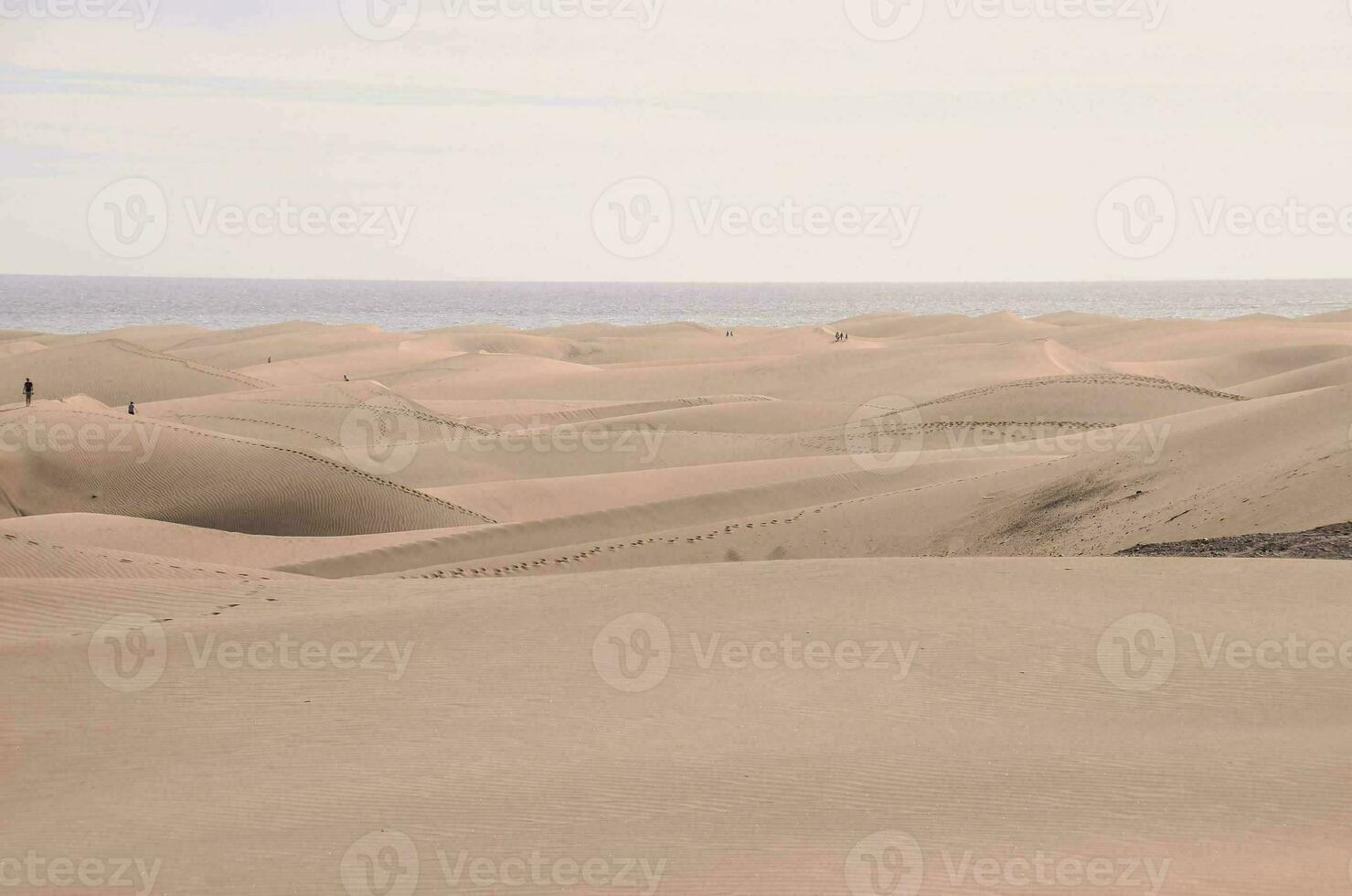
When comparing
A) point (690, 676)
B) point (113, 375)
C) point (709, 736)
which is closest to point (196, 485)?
point (690, 676)

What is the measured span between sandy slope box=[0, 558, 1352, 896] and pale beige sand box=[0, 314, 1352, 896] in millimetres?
25

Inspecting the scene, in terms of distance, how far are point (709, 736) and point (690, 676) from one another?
1058 mm

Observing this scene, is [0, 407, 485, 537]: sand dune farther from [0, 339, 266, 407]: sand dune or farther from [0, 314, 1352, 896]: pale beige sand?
[0, 339, 266, 407]: sand dune

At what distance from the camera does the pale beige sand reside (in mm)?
4945

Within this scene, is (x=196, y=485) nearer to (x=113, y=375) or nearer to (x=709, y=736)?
(x=709, y=736)

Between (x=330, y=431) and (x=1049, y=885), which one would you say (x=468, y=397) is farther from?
(x=1049, y=885)

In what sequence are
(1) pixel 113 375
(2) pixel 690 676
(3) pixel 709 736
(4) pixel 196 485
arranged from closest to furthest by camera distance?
1. (3) pixel 709 736
2. (2) pixel 690 676
3. (4) pixel 196 485
4. (1) pixel 113 375

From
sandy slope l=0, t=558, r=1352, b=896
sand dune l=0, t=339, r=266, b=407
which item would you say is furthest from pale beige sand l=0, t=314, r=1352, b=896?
sand dune l=0, t=339, r=266, b=407

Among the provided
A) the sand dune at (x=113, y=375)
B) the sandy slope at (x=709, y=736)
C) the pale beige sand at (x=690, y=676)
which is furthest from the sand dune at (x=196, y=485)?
the sand dune at (x=113, y=375)

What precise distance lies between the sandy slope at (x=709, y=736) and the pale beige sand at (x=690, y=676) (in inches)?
1.0

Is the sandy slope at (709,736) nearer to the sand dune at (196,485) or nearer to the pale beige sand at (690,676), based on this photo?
the pale beige sand at (690,676)

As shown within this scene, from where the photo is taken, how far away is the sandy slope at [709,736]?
4.80m

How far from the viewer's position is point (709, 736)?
6.07 m

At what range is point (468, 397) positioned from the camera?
38375 mm
